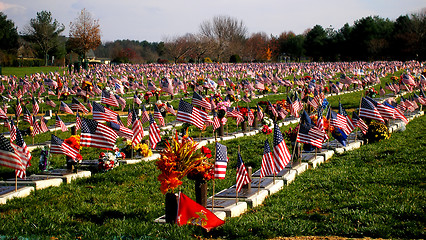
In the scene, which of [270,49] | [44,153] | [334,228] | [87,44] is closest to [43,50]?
[87,44]

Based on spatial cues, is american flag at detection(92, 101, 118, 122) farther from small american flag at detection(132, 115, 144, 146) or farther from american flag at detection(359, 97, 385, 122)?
american flag at detection(359, 97, 385, 122)

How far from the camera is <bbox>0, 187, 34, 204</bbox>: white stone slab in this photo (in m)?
10.7

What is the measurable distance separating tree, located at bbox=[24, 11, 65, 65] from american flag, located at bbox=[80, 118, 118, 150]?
7281 cm

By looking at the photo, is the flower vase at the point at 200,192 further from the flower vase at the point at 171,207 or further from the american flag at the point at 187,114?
the american flag at the point at 187,114

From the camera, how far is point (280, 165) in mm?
10867

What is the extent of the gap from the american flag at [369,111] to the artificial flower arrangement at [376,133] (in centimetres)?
167

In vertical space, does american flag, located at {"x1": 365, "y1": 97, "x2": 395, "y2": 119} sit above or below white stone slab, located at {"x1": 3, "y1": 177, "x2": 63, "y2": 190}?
above

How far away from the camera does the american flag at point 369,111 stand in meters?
16.0

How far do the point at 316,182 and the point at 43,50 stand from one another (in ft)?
266

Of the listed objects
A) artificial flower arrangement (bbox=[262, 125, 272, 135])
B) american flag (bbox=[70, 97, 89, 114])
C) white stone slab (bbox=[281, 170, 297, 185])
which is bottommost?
white stone slab (bbox=[281, 170, 297, 185])

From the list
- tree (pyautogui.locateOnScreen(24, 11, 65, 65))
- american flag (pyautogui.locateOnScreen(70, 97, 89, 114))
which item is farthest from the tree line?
american flag (pyautogui.locateOnScreen(70, 97, 89, 114))

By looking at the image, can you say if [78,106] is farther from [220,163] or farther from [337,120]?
[220,163]

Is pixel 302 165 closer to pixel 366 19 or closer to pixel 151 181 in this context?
pixel 151 181

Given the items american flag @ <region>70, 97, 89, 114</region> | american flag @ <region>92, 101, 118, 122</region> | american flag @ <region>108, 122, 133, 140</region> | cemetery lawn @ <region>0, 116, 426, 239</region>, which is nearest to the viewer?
Answer: cemetery lawn @ <region>0, 116, 426, 239</region>
